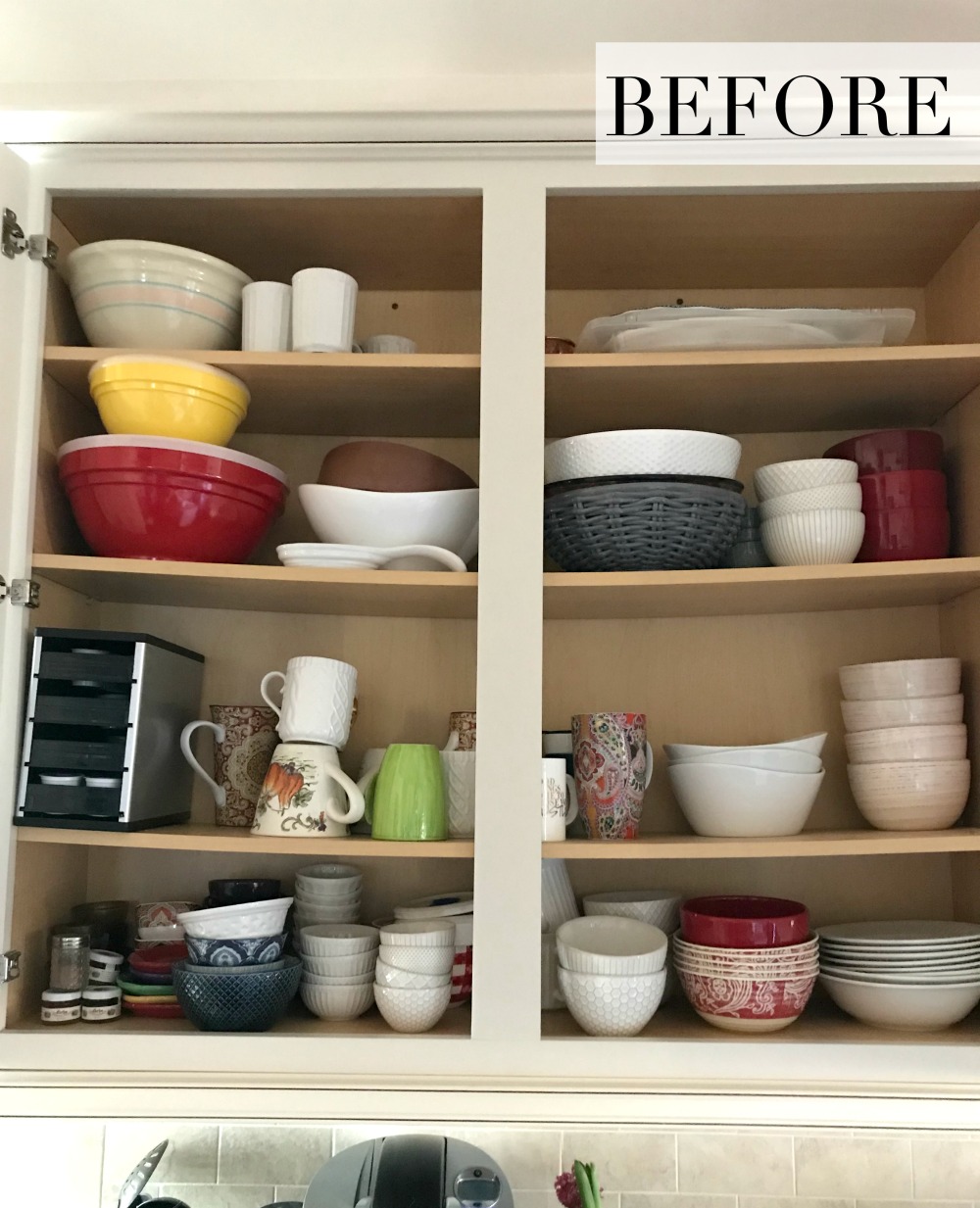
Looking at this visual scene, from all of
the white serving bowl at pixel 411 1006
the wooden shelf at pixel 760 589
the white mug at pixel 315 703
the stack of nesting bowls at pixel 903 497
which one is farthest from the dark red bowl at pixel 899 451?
the white serving bowl at pixel 411 1006

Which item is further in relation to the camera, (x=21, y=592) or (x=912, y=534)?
(x=912, y=534)

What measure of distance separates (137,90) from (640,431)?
0.71 meters

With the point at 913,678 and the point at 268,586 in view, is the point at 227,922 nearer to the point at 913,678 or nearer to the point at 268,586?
the point at 268,586

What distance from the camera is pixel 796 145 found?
120cm

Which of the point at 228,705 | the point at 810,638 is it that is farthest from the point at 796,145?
the point at 228,705

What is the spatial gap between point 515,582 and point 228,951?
523 mm

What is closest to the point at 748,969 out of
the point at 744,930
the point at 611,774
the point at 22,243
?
the point at 744,930

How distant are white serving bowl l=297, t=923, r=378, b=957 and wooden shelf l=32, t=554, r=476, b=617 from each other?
0.41 m

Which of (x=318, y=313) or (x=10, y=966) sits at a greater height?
(x=318, y=313)

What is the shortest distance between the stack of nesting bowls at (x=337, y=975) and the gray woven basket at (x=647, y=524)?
0.54 meters

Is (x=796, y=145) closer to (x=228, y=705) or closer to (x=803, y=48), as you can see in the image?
(x=803, y=48)

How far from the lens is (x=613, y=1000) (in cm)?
112

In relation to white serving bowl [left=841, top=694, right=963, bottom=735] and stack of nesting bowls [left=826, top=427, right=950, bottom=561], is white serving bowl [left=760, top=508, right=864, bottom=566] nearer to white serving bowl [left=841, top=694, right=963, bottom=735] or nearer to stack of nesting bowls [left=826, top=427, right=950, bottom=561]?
stack of nesting bowls [left=826, top=427, right=950, bottom=561]

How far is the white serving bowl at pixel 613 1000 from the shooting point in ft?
3.68
